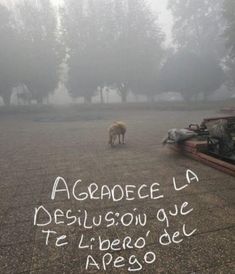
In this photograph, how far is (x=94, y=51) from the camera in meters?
39.6

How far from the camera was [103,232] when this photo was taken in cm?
505

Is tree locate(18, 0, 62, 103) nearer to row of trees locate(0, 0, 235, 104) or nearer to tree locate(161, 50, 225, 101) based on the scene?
row of trees locate(0, 0, 235, 104)

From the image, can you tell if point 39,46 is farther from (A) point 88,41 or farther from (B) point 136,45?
(B) point 136,45

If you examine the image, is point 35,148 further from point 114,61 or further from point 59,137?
point 114,61

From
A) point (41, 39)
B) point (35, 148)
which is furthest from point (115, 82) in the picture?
point (35, 148)

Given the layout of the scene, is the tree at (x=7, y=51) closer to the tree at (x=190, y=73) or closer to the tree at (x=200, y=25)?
the tree at (x=190, y=73)

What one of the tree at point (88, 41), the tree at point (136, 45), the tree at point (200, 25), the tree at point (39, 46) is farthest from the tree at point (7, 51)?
the tree at point (200, 25)

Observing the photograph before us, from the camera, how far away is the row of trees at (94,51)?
37531 millimetres

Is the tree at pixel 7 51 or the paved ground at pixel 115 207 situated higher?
the tree at pixel 7 51

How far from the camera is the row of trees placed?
123 ft

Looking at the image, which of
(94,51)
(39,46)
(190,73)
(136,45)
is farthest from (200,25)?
(39,46)

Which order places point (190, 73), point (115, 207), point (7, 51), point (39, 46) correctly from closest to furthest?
point (115, 207)
point (7, 51)
point (39, 46)
point (190, 73)

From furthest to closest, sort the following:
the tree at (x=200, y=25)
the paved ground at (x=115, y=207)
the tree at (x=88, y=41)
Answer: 1. the tree at (x=200, y=25)
2. the tree at (x=88, y=41)
3. the paved ground at (x=115, y=207)

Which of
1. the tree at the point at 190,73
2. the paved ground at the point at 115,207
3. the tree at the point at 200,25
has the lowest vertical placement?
the paved ground at the point at 115,207
